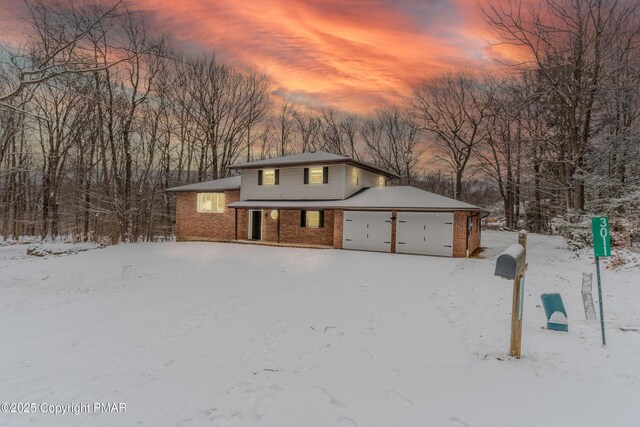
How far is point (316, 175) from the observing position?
773 inches

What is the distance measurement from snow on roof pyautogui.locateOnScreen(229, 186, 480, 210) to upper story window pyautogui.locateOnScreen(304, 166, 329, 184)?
1.40 m

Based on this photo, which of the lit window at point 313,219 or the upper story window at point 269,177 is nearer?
the lit window at point 313,219

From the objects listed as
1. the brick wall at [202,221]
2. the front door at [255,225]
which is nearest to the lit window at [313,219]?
the front door at [255,225]

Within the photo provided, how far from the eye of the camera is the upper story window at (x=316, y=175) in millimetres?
19297

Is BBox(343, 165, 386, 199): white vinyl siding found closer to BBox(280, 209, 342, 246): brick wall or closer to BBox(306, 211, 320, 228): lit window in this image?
BBox(280, 209, 342, 246): brick wall

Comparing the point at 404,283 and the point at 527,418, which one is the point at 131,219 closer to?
the point at 404,283

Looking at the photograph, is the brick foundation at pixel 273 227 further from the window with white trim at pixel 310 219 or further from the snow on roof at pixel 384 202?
the snow on roof at pixel 384 202

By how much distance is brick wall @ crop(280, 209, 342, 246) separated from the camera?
1855 centimetres

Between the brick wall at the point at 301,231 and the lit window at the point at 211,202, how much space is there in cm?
535

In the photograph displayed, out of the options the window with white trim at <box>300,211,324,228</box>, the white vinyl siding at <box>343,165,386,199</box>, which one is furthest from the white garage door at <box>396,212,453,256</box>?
the window with white trim at <box>300,211,324,228</box>

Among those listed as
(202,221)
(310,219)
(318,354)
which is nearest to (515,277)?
(318,354)

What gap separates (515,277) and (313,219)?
614 inches

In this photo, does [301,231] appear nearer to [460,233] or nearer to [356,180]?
[356,180]

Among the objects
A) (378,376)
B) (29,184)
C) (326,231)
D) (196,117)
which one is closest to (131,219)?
(196,117)
